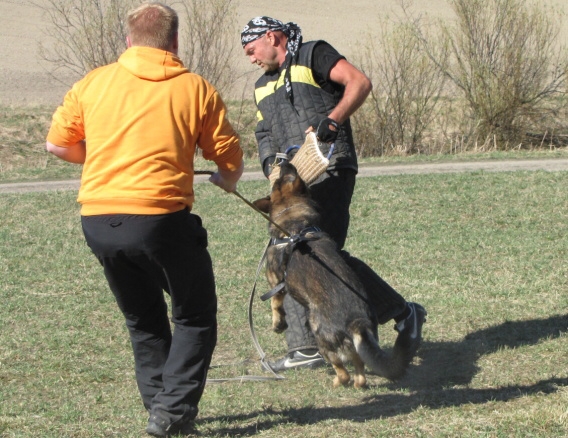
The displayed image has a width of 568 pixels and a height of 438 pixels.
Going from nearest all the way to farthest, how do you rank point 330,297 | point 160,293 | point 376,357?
point 160,293 → point 376,357 → point 330,297

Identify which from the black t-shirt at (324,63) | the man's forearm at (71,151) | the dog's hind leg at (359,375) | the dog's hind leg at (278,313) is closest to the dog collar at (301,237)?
the dog's hind leg at (278,313)

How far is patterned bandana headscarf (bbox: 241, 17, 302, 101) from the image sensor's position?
16.2 feet

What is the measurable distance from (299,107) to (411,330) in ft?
4.99

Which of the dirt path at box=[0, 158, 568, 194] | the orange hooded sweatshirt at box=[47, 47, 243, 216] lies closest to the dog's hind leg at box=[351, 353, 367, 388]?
the orange hooded sweatshirt at box=[47, 47, 243, 216]

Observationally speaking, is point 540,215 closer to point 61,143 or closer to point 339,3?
point 61,143

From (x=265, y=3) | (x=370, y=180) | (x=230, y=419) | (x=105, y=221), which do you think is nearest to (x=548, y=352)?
(x=230, y=419)

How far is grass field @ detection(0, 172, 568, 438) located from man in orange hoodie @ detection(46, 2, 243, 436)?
697 mm

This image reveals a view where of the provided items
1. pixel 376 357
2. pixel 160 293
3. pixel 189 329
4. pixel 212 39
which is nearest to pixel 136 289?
pixel 160 293

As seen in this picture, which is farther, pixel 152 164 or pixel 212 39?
pixel 212 39

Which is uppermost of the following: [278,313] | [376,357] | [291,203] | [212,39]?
[212,39]

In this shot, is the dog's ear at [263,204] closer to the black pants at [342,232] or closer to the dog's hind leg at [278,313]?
the black pants at [342,232]

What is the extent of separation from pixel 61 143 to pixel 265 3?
43.2 meters

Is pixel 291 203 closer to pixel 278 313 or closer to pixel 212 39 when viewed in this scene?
pixel 278 313

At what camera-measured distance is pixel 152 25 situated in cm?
366
